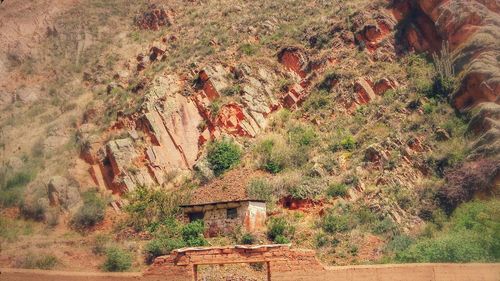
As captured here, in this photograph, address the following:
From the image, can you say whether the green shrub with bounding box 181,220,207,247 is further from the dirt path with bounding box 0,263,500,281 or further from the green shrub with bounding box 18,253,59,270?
the dirt path with bounding box 0,263,500,281

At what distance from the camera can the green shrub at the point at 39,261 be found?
27969 millimetres

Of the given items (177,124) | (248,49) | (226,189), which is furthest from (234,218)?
(248,49)

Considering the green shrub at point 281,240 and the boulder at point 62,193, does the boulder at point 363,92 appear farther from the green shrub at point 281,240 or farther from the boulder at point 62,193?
the boulder at point 62,193

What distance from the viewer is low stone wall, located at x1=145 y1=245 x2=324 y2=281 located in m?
20.2

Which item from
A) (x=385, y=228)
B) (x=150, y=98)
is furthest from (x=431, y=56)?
(x=150, y=98)

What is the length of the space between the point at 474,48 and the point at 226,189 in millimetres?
15791

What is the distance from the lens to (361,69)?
41.3 metres

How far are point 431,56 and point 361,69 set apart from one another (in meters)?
4.34

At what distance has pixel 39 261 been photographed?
28625mm

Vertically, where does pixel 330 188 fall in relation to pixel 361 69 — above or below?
below

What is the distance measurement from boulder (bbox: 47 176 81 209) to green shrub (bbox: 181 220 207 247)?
7.46m

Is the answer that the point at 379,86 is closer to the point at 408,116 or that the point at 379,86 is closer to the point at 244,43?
the point at 408,116

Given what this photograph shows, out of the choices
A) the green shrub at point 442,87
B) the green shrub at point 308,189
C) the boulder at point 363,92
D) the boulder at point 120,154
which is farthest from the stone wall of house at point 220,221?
the green shrub at point 442,87

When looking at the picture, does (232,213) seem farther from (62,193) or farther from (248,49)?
(248,49)
